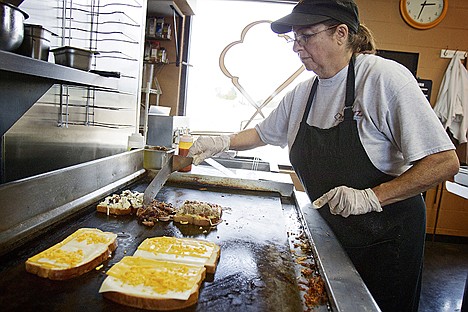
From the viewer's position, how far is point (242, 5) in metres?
5.73

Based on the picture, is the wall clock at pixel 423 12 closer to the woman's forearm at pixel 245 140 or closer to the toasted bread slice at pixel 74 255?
the woman's forearm at pixel 245 140

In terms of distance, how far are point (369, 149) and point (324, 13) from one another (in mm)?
712

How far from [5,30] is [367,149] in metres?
1.63

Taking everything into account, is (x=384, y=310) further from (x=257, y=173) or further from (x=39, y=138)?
(x=39, y=138)

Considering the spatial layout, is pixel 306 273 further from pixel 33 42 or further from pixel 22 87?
pixel 22 87

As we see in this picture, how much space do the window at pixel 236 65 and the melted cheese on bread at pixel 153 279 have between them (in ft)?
14.3

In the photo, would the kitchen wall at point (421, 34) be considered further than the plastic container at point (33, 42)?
Yes

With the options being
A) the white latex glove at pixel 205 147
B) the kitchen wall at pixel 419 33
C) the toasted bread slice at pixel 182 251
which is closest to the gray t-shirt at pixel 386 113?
the white latex glove at pixel 205 147

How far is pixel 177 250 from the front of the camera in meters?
1.54

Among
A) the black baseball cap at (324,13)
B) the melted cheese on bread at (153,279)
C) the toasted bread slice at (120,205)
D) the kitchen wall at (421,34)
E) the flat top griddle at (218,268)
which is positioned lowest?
the flat top griddle at (218,268)

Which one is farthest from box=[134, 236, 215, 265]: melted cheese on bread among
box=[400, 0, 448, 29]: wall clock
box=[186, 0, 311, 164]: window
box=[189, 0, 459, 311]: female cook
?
box=[400, 0, 448, 29]: wall clock

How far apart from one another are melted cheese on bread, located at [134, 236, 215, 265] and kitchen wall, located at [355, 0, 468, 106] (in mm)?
4963

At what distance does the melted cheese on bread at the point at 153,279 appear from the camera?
119cm

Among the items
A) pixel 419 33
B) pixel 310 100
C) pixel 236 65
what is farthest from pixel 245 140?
pixel 419 33
